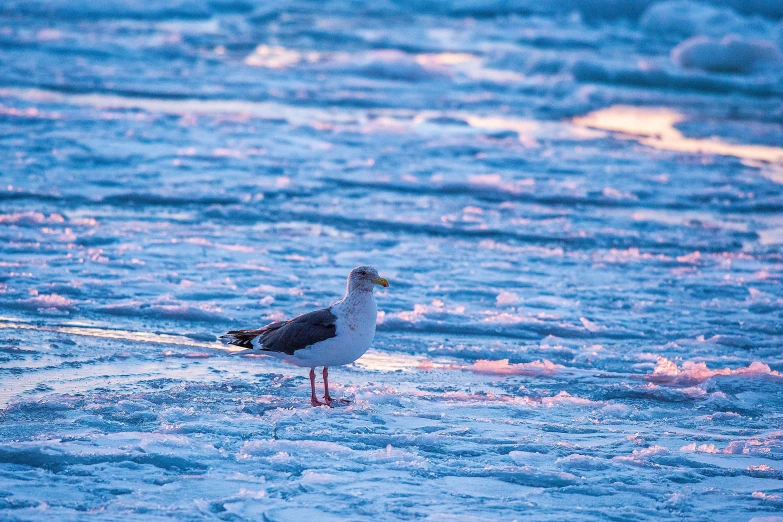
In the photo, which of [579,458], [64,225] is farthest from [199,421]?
[64,225]

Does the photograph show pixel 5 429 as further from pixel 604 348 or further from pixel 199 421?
pixel 604 348

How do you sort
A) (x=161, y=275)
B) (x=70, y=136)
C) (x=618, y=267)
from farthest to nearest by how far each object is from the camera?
(x=70, y=136) < (x=618, y=267) < (x=161, y=275)

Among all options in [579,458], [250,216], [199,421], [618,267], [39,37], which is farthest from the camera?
[39,37]

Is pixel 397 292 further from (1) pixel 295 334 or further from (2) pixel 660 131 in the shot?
(2) pixel 660 131

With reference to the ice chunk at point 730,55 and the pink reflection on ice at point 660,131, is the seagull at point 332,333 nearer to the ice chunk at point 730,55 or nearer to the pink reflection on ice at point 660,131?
the pink reflection on ice at point 660,131

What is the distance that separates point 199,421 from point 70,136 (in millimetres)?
9207

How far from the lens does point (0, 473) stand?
423 centimetres

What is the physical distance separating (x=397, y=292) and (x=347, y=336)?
2753mm

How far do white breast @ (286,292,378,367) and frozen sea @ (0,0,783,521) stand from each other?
28 centimetres

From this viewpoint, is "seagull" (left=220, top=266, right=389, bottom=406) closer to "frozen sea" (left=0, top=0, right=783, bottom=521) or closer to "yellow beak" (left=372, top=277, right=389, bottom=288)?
"yellow beak" (left=372, top=277, right=389, bottom=288)

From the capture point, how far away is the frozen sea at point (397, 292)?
14.5 ft

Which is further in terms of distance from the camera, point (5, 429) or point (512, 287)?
point (512, 287)

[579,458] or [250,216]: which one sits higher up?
[250,216]

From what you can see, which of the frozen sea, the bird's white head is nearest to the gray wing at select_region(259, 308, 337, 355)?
the bird's white head
